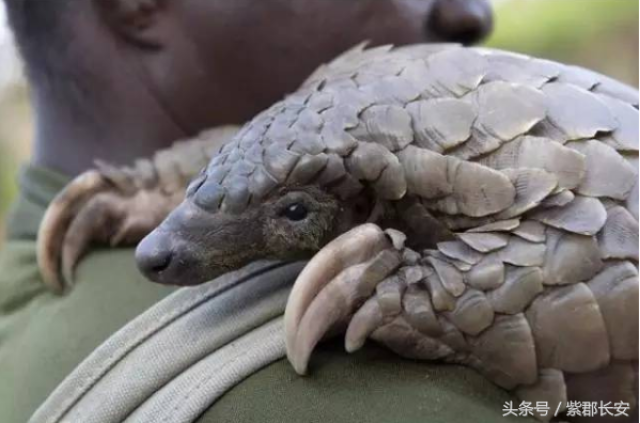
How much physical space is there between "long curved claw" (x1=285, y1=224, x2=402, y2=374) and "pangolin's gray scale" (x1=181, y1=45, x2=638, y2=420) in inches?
0.6

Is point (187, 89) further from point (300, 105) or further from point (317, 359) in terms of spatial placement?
point (317, 359)

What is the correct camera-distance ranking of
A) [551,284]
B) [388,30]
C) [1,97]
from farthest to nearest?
1. [1,97]
2. [388,30]
3. [551,284]

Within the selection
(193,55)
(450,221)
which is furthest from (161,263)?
(193,55)

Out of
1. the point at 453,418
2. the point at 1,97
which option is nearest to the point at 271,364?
the point at 453,418

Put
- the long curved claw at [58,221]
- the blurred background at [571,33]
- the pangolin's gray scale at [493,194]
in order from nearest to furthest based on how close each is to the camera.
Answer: the pangolin's gray scale at [493,194] < the long curved claw at [58,221] < the blurred background at [571,33]

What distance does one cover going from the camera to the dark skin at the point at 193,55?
781 millimetres

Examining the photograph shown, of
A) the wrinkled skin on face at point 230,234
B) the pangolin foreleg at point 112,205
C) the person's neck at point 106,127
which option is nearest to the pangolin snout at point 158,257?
the wrinkled skin on face at point 230,234

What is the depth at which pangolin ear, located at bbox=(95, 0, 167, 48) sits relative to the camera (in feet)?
2.60

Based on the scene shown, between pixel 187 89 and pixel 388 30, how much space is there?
8.9 inches

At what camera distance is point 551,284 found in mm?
516

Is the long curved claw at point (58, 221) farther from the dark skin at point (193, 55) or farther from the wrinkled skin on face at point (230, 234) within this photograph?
the wrinkled skin on face at point (230, 234)

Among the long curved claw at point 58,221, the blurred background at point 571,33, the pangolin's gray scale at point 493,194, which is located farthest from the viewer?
the blurred background at point 571,33

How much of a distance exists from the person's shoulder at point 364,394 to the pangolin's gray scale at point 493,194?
19mm

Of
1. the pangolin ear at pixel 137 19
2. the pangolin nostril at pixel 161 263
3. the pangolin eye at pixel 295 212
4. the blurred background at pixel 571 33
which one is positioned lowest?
the blurred background at pixel 571 33
